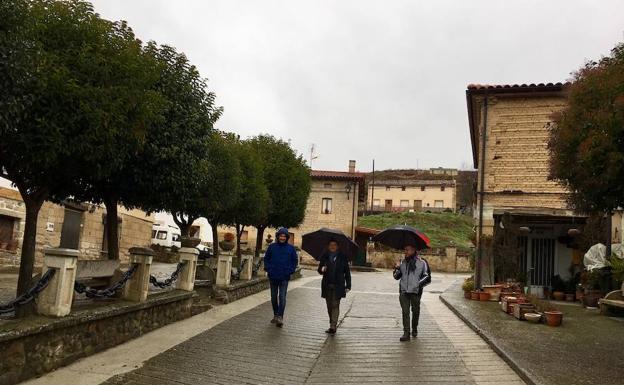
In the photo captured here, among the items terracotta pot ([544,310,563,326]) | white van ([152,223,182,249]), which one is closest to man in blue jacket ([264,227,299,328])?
terracotta pot ([544,310,563,326])

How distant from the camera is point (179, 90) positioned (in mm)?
9398

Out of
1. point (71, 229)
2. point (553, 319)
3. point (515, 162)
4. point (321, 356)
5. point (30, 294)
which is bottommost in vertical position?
point (321, 356)

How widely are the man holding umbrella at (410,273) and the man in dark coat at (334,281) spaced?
0.88 meters

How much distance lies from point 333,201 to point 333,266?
35.3 metres

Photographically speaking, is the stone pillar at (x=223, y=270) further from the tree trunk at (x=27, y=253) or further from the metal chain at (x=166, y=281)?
the tree trunk at (x=27, y=253)

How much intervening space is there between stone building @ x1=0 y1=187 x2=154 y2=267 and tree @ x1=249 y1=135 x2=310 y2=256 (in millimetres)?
5161

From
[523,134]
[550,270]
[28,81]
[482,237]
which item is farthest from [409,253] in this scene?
[550,270]

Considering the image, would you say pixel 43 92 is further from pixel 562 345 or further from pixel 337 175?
pixel 337 175

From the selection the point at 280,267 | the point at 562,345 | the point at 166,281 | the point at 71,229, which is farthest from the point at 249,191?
the point at 562,345

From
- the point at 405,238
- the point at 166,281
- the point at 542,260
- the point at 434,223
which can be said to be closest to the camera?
the point at 405,238

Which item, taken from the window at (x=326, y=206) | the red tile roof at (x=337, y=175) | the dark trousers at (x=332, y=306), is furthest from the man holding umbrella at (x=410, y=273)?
the window at (x=326, y=206)

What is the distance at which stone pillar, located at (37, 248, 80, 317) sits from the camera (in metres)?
6.12

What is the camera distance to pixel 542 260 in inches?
781

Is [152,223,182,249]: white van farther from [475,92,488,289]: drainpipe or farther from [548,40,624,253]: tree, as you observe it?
[548,40,624,253]: tree
